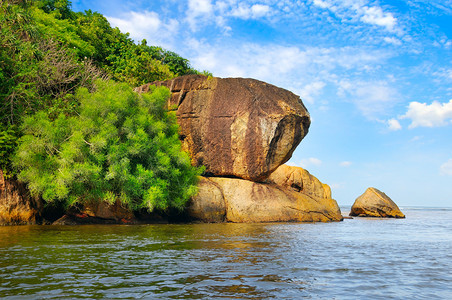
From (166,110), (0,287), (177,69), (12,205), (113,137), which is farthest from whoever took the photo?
(177,69)

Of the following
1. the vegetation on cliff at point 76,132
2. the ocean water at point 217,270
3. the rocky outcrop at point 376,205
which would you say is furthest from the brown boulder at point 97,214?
the rocky outcrop at point 376,205

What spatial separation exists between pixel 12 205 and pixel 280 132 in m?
15.2

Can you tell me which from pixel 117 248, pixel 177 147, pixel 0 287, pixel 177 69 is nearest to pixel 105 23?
pixel 177 69

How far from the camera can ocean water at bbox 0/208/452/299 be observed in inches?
229

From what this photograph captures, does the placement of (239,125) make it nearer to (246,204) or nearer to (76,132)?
(246,204)

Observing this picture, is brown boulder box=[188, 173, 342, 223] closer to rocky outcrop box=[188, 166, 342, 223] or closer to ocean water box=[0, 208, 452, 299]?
rocky outcrop box=[188, 166, 342, 223]

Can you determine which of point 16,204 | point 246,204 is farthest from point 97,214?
point 246,204

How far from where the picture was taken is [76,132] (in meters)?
18.4

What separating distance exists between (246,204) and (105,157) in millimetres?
8479

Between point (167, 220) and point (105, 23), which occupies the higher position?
point (105, 23)

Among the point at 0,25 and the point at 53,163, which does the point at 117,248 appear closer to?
the point at 53,163

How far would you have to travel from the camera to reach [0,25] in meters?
19.7

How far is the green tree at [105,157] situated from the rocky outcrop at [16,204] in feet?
1.89

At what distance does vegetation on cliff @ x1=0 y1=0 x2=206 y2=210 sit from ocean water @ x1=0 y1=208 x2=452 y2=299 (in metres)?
6.82
